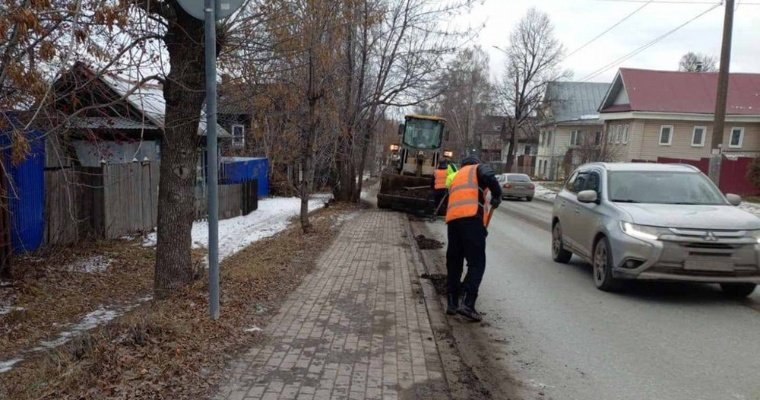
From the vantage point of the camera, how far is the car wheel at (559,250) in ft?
30.2

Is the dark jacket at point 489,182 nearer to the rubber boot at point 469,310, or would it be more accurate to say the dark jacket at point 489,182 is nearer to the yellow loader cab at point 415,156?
the rubber boot at point 469,310

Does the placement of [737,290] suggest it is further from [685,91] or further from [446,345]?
[685,91]

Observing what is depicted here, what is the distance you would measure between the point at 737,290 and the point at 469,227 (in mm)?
3786

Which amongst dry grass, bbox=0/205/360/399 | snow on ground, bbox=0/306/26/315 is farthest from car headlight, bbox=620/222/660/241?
snow on ground, bbox=0/306/26/315

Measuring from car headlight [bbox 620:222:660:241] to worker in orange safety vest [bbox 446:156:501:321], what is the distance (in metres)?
1.99

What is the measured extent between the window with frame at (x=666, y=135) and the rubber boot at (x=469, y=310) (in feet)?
123

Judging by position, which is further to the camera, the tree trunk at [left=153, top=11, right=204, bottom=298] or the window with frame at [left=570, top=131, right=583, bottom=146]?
the window with frame at [left=570, top=131, right=583, bottom=146]

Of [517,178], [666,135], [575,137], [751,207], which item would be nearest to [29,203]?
[517,178]

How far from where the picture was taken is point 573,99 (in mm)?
59312

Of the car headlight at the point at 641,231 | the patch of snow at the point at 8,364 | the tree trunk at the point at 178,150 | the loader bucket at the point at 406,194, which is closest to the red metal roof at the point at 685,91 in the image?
the loader bucket at the point at 406,194

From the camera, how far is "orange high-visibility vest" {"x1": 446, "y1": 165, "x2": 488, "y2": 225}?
18.3 feet

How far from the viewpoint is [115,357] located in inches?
148

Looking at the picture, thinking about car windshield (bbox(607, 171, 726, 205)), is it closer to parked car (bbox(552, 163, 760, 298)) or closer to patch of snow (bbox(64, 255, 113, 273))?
parked car (bbox(552, 163, 760, 298))

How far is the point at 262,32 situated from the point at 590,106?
58.8 meters
